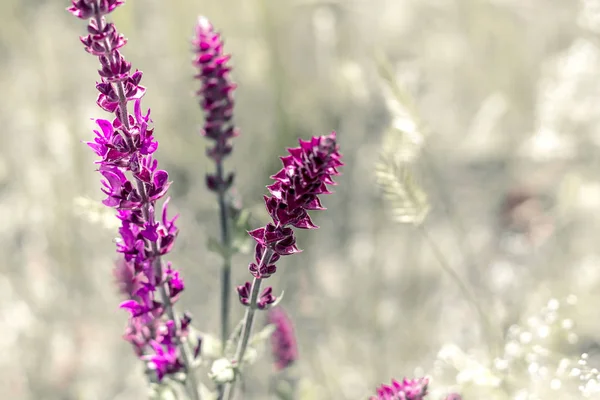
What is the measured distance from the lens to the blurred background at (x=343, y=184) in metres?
2.65

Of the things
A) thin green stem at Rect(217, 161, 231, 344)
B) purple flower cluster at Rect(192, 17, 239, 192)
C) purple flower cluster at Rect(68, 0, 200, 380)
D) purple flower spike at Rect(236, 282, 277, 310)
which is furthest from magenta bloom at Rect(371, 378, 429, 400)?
purple flower cluster at Rect(192, 17, 239, 192)

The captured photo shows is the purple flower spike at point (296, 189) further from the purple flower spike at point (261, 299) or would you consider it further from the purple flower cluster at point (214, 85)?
the purple flower cluster at point (214, 85)

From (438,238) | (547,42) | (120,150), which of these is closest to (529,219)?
(438,238)

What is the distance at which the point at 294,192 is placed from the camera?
106 centimetres

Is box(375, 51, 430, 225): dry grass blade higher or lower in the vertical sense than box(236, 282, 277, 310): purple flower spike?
higher

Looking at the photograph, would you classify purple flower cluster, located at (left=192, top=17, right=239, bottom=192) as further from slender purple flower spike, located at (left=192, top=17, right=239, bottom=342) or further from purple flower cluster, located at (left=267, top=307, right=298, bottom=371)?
purple flower cluster, located at (left=267, top=307, right=298, bottom=371)

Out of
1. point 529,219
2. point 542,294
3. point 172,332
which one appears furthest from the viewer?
point 529,219

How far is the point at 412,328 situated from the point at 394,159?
130 centimetres

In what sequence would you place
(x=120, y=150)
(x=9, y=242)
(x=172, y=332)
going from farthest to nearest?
(x=9, y=242) → (x=172, y=332) → (x=120, y=150)

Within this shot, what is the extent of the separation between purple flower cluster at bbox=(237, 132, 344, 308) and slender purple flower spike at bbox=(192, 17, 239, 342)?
1.49 ft

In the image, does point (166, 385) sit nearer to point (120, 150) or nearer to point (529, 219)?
point (120, 150)

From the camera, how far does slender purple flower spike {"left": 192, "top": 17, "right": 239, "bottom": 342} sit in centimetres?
149

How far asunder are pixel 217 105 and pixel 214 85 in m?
0.05

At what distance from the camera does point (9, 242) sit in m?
3.21
